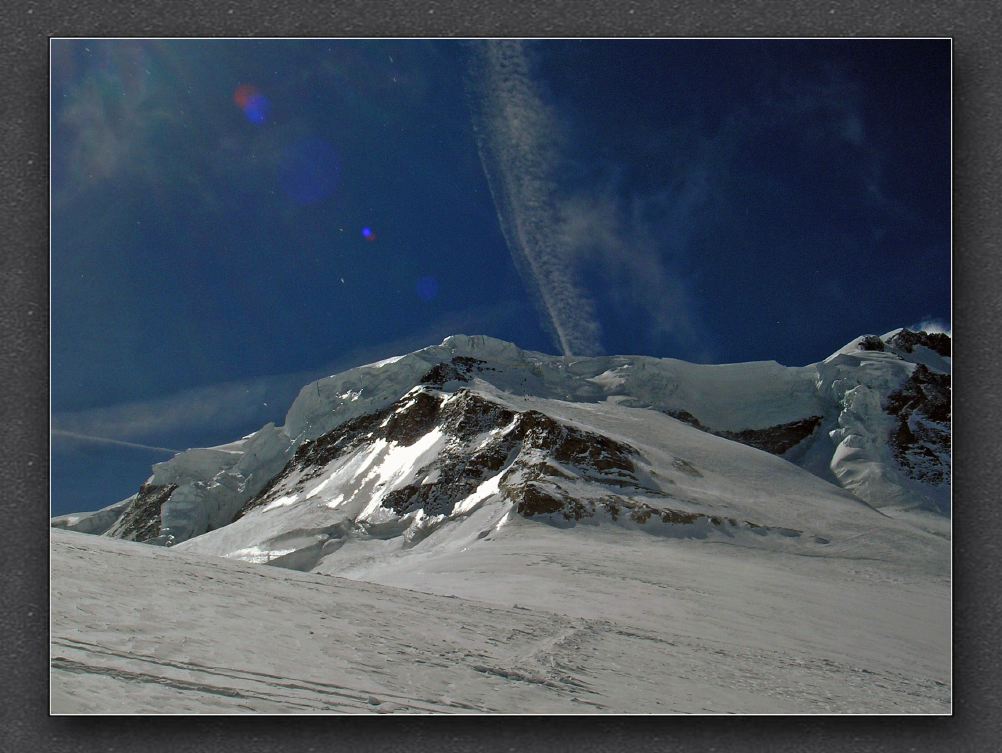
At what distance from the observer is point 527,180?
17.3 feet

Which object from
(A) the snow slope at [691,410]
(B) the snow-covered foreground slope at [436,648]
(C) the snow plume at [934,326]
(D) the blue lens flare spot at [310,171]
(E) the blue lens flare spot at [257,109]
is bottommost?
(B) the snow-covered foreground slope at [436,648]

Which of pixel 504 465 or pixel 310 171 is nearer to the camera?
pixel 310 171

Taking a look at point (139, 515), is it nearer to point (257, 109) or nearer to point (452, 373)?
point (257, 109)

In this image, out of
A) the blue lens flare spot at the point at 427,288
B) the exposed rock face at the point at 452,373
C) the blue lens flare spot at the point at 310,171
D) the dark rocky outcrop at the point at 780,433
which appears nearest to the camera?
the blue lens flare spot at the point at 310,171

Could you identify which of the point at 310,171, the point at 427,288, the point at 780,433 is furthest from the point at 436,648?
the point at 780,433

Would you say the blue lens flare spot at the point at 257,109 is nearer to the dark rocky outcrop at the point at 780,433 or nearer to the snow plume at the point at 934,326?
the snow plume at the point at 934,326

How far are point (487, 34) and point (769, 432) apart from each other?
691 inches

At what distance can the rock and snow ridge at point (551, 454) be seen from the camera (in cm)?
1075

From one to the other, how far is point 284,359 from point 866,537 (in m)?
5.39

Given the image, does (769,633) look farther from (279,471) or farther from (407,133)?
(279,471)

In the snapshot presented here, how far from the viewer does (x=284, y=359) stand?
564 cm

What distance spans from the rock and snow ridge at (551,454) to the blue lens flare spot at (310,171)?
2555mm

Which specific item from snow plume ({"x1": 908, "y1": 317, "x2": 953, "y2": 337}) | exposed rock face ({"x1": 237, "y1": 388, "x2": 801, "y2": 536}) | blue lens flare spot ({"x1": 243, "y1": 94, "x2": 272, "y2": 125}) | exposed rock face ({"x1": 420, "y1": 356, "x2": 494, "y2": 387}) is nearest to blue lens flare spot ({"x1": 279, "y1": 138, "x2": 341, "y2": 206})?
blue lens flare spot ({"x1": 243, "y1": 94, "x2": 272, "y2": 125})

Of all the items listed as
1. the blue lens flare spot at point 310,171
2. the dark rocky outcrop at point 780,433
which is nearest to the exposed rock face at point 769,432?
the dark rocky outcrop at point 780,433
